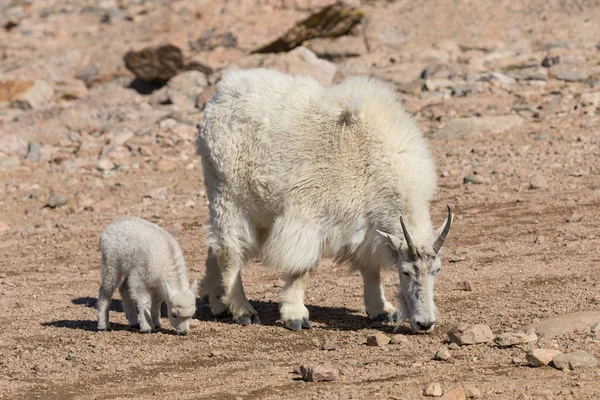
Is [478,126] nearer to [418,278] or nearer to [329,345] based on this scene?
[418,278]

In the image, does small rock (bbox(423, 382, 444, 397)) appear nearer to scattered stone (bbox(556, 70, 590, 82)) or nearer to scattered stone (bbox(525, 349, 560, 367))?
scattered stone (bbox(525, 349, 560, 367))

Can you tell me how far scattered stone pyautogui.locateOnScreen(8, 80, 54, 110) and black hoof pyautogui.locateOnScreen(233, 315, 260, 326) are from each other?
13587 mm

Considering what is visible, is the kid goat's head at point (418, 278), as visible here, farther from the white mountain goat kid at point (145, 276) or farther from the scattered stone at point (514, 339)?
the white mountain goat kid at point (145, 276)

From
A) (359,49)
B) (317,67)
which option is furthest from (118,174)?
(359,49)

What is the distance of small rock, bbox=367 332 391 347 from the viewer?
7473 mm

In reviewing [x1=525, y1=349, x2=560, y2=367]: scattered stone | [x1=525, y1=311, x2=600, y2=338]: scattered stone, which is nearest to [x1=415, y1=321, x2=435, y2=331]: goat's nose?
[x1=525, y1=311, x2=600, y2=338]: scattered stone

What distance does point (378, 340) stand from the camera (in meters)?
7.47

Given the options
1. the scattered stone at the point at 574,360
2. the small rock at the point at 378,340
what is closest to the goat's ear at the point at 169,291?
the small rock at the point at 378,340

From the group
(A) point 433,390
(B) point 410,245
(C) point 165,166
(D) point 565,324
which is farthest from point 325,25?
(A) point 433,390

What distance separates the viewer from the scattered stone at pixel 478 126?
1550 cm

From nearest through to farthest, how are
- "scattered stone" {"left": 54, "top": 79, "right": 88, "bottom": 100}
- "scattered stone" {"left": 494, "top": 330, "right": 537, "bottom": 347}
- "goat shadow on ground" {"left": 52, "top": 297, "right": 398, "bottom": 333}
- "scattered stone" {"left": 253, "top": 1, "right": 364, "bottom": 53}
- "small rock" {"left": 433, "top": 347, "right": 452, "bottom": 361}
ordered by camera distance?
"small rock" {"left": 433, "top": 347, "right": 452, "bottom": 361} < "scattered stone" {"left": 494, "top": 330, "right": 537, "bottom": 347} < "goat shadow on ground" {"left": 52, "top": 297, "right": 398, "bottom": 333} < "scattered stone" {"left": 253, "top": 1, "right": 364, "bottom": 53} < "scattered stone" {"left": 54, "top": 79, "right": 88, "bottom": 100}

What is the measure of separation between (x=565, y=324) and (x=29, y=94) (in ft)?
53.5

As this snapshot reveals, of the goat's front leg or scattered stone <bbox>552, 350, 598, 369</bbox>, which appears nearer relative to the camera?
scattered stone <bbox>552, 350, 598, 369</bbox>

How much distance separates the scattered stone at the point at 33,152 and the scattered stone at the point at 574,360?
40.1 ft
